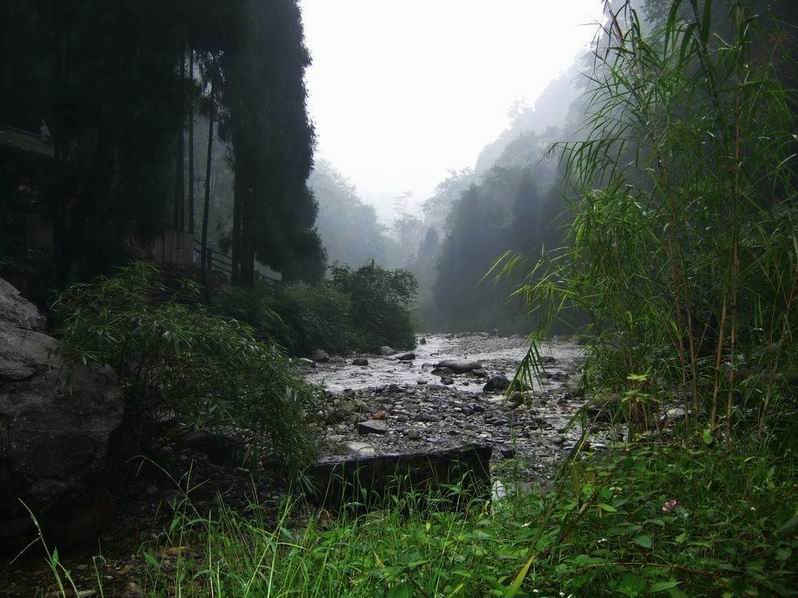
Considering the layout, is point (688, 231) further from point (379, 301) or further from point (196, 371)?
point (379, 301)

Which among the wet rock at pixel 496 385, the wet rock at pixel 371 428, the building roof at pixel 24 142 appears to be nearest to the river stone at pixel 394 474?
the wet rock at pixel 371 428

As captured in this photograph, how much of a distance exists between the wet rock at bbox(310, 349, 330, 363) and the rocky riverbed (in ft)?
7.25

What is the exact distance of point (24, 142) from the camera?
436 inches

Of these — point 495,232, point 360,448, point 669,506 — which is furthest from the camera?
point 495,232

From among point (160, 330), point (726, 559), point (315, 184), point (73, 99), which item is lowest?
point (726, 559)

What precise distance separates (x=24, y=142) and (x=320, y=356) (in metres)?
7.24

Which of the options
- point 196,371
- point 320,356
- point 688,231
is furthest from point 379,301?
point 688,231

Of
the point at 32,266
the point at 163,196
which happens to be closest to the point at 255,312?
the point at 163,196

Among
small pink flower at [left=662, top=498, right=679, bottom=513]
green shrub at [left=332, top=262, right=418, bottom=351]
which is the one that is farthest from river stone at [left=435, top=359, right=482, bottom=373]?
small pink flower at [left=662, top=498, right=679, bottom=513]

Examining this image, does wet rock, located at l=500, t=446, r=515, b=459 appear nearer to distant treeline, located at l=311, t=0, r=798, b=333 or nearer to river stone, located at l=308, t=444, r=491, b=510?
river stone, located at l=308, t=444, r=491, b=510

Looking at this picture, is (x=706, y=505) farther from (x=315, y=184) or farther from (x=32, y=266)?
(x=315, y=184)

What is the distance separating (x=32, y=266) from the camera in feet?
32.4

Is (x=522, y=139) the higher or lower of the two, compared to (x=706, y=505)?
higher

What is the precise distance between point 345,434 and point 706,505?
3.43 m
